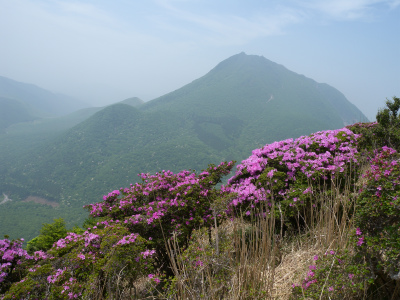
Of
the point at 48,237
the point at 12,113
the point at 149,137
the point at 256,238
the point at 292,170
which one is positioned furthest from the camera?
the point at 12,113

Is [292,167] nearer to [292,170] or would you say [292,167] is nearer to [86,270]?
[292,170]

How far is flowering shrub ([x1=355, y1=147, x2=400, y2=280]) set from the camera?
5.13 feet

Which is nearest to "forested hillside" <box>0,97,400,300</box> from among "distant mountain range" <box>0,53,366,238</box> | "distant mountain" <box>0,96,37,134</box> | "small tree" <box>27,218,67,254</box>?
"small tree" <box>27,218,67,254</box>

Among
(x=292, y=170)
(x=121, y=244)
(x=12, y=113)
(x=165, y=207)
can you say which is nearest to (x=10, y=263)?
(x=121, y=244)

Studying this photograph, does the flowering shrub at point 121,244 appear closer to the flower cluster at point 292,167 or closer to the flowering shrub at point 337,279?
the flower cluster at point 292,167

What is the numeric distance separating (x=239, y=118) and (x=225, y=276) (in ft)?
279

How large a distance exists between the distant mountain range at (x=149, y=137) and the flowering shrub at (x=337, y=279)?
42.1m

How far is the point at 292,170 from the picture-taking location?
4453mm

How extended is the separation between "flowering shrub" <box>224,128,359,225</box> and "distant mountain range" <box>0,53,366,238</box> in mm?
40145

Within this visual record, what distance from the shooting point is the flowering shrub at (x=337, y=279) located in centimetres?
167

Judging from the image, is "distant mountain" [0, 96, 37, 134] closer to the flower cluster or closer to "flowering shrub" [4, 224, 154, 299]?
"flowering shrub" [4, 224, 154, 299]

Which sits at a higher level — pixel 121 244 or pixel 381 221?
pixel 381 221

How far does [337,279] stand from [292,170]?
9.39 ft

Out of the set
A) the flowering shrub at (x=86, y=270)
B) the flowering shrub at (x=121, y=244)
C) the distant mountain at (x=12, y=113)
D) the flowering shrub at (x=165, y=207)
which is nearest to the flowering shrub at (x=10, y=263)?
the flowering shrub at (x=121, y=244)
